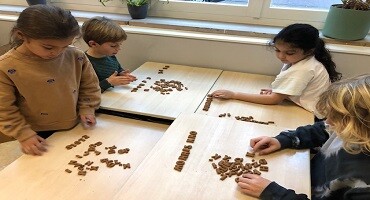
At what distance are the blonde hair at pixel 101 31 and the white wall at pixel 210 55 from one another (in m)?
0.54

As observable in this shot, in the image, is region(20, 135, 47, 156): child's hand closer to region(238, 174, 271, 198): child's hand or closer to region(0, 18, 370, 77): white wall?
region(238, 174, 271, 198): child's hand

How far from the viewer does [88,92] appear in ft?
5.70

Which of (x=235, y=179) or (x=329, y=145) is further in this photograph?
(x=329, y=145)

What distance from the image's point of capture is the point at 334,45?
2.25 m

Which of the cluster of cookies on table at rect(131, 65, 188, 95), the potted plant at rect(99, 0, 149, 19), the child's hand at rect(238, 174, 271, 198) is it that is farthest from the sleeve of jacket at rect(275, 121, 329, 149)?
the potted plant at rect(99, 0, 149, 19)

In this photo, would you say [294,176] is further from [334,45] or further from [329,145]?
[334,45]

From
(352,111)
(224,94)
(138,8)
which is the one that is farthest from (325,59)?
(138,8)

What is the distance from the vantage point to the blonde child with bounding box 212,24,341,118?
181 centimetres

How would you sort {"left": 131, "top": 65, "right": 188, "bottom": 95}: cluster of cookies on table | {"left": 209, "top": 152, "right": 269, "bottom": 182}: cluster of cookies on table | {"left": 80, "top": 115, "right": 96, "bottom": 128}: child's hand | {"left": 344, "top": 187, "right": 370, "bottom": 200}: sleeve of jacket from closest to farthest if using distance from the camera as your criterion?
{"left": 344, "top": 187, "right": 370, "bottom": 200}: sleeve of jacket, {"left": 209, "top": 152, "right": 269, "bottom": 182}: cluster of cookies on table, {"left": 80, "top": 115, "right": 96, "bottom": 128}: child's hand, {"left": 131, "top": 65, "right": 188, "bottom": 95}: cluster of cookies on table

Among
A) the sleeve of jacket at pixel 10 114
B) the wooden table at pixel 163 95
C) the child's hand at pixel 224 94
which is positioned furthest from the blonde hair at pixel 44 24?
the child's hand at pixel 224 94

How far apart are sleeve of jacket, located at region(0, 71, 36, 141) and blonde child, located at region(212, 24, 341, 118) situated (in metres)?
1.15

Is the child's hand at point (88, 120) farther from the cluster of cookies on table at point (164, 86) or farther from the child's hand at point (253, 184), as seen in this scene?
the child's hand at point (253, 184)

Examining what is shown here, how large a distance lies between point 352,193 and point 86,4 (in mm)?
2845

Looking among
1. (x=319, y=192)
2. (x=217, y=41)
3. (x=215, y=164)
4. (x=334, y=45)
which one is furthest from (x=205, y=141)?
(x=334, y=45)
